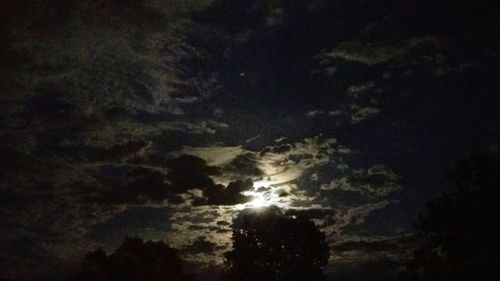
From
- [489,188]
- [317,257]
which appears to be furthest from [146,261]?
[489,188]

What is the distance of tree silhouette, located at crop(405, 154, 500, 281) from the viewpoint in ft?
94.5

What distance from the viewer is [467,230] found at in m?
29.8

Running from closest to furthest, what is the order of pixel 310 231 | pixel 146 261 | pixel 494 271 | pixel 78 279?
pixel 494 271, pixel 78 279, pixel 146 261, pixel 310 231

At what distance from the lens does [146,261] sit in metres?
52.6

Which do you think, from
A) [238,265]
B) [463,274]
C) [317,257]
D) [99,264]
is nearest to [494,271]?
[463,274]

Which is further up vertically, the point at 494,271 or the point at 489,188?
the point at 489,188

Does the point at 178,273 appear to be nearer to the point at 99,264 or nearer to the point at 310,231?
the point at 99,264

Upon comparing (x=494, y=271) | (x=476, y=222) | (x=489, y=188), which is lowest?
(x=494, y=271)

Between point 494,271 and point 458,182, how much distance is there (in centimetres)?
560

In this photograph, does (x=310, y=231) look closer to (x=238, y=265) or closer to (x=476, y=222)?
(x=238, y=265)

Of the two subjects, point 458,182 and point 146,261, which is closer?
point 458,182

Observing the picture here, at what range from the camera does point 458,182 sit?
30.8 meters

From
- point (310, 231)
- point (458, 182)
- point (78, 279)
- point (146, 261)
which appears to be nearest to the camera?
point (458, 182)

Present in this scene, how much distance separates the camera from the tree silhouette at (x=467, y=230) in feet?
94.5
